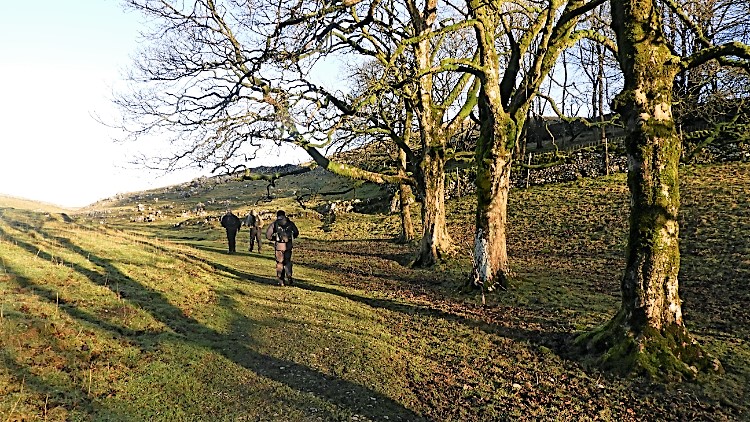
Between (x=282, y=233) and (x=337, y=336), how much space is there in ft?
17.3

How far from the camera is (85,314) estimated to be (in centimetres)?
793

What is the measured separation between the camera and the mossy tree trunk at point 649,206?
Result: 697 centimetres

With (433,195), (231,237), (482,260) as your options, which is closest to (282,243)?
(482,260)

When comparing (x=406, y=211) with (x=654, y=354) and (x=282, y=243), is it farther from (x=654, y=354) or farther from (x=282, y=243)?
(x=654, y=354)

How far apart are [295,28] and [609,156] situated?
24939mm

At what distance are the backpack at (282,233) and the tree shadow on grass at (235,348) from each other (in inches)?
147

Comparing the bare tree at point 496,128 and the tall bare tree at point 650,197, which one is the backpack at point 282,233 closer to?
the bare tree at point 496,128

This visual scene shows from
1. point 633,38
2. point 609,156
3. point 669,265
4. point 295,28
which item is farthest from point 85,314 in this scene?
point 609,156

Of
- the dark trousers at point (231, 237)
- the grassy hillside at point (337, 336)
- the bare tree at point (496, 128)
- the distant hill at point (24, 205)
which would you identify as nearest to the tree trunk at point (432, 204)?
the grassy hillside at point (337, 336)

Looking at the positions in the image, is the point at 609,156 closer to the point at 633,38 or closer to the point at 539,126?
the point at 539,126

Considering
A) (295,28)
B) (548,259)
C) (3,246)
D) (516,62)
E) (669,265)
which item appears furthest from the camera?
(548,259)

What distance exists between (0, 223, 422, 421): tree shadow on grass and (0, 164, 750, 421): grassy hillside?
0.11 feet

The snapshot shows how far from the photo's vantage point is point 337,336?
9.06 m

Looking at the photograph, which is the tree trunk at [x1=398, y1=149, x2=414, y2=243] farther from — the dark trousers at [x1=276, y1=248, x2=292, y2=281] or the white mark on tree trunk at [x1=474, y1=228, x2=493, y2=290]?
the white mark on tree trunk at [x1=474, y1=228, x2=493, y2=290]
